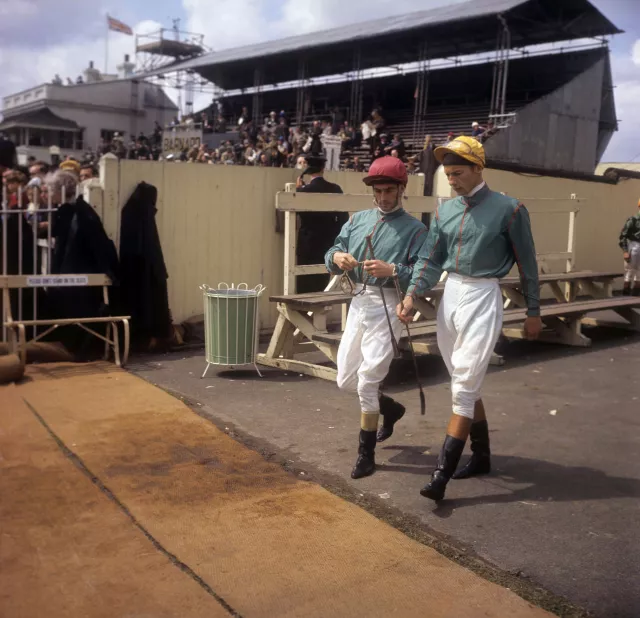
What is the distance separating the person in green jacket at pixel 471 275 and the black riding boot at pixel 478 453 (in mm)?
472

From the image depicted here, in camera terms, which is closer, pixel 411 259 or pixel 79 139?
pixel 411 259

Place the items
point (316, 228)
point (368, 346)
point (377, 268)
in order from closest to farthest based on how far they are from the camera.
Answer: point (377, 268), point (368, 346), point (316, 228)

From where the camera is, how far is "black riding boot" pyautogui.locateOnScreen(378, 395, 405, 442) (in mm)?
5172

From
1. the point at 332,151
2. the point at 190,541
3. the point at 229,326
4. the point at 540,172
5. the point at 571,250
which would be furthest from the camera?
the point at 540,172

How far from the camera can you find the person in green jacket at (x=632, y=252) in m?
13.2

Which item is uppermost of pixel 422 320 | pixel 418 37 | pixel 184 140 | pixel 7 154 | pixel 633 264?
pixel 418 37

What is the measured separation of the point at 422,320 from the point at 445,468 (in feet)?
15.2

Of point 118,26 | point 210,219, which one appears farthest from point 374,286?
point 118,26

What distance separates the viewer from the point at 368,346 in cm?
461

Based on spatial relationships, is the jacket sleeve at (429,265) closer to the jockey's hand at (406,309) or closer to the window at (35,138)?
the jockey's hand at (406,309)

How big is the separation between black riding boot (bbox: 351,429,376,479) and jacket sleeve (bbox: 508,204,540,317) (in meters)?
1.25

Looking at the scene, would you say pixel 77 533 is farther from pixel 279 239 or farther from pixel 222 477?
pixel 279 239

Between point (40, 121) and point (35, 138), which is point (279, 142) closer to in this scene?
point (40, 121)

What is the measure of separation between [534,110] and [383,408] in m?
17.9
